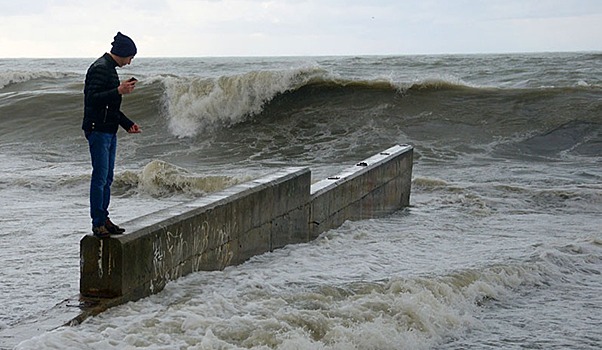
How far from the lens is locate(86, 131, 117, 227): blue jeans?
6129 mm

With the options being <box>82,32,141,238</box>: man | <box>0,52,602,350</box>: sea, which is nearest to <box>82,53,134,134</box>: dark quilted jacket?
<box>82,32,141,238</box>: man

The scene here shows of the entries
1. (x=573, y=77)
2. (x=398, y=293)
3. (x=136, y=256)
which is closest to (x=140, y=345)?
(x=136, y=256)

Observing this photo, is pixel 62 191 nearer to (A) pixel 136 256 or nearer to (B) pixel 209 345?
(A) pixel 136 256

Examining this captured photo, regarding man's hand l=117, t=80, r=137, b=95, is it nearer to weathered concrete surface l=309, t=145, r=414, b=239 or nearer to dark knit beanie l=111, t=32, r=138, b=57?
dark knit beanie l=111, t=32, r=138, b=57

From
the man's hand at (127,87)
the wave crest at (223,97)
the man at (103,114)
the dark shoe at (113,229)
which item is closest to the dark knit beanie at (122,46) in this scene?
the man at (103,114)

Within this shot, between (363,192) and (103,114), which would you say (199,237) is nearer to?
(103,114)

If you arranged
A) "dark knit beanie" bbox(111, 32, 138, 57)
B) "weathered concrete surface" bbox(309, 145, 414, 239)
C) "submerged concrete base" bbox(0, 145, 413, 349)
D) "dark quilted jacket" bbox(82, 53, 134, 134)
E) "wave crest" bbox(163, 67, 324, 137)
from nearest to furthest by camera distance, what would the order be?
"submerged concrete base" bbox(0, 145, 413, 349) < "dark quilted jacket" bbox(82, 53, 134, 134) < "dark knit beanie" bbox(111, 32, 138, 57) < "weathered concrete surface" bbox(309, 145, 414, 239) < "wave crest" bbox(163, 67, 324, 137)

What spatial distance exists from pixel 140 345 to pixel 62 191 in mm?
9178

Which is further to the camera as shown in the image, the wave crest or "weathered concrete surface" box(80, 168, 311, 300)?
A: the wave crest

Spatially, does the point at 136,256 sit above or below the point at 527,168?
above

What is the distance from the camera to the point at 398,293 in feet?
22.3

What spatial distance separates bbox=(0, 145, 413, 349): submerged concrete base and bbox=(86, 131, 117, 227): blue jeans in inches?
9.2

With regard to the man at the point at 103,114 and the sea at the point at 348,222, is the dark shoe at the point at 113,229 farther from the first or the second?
the sea at the point at 348,222

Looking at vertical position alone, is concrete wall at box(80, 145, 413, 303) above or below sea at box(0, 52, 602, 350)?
above
